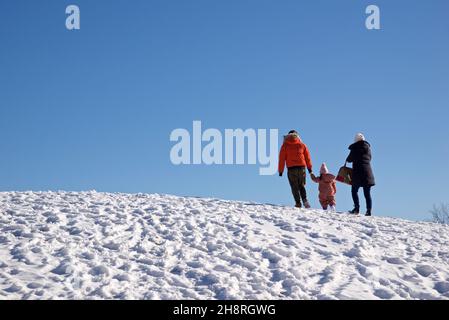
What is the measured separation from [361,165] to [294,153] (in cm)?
194

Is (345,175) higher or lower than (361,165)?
lower

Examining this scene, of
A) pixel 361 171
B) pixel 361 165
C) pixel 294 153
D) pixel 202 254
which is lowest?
pixel 202 254

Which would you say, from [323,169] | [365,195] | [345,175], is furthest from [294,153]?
[323,169]

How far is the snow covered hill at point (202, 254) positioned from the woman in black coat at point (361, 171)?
178 centimetres

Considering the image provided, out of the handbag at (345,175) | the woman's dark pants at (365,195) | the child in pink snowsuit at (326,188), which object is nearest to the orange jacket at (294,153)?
the handbag at (345,175)

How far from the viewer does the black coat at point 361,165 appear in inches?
475

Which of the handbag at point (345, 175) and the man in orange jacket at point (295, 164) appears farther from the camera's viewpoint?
the handbag at point (345, 175)

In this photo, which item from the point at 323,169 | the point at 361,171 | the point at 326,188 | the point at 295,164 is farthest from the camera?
the point at 323,169

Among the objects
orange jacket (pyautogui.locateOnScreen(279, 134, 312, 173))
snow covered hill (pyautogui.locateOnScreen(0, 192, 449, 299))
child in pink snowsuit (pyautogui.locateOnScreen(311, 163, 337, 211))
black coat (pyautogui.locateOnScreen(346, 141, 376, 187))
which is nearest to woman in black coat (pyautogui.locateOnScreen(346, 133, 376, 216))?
black coat (pyautogui.locateOnScreen(346, 141, 376, 187))

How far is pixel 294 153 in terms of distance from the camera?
12344 mm

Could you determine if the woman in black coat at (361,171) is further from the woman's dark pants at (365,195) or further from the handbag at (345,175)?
the handbag at (345,175)

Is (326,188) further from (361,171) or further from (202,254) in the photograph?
(202,254)
